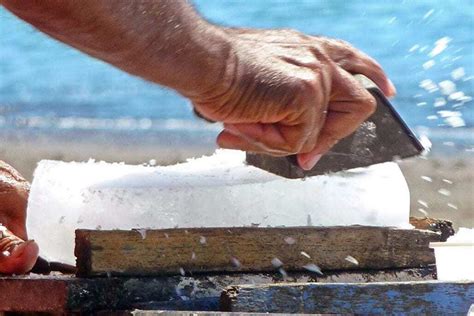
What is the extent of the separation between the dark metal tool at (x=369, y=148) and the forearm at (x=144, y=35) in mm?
430

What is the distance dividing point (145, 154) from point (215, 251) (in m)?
6.30

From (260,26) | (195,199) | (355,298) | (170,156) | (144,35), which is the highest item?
(260,26)

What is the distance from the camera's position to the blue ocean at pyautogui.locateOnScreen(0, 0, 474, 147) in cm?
855

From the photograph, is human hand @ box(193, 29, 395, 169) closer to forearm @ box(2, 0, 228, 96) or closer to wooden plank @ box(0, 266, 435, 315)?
forearm @ box(2, 0, 228, 96)

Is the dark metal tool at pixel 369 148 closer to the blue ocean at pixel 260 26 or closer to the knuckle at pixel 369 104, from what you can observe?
the knuckle at pixel 369 104

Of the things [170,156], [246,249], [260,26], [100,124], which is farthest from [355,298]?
[100,124]

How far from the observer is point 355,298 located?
1920 millimetres

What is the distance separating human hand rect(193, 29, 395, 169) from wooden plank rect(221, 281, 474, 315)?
1.31ft

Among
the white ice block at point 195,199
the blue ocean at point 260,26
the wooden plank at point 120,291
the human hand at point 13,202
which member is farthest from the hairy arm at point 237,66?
the blue ocean at point 260,26

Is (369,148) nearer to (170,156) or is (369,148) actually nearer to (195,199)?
(195,199)

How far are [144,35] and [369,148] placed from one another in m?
0.74

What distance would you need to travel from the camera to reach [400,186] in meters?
2.45

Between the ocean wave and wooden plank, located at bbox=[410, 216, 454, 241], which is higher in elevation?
wooden plank, located at bbox=[410, 216, 454, 241]

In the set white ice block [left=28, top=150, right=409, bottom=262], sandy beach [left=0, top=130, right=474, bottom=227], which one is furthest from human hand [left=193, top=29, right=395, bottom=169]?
sandy beach [left=0, top=130, right=474, bottom=227]
